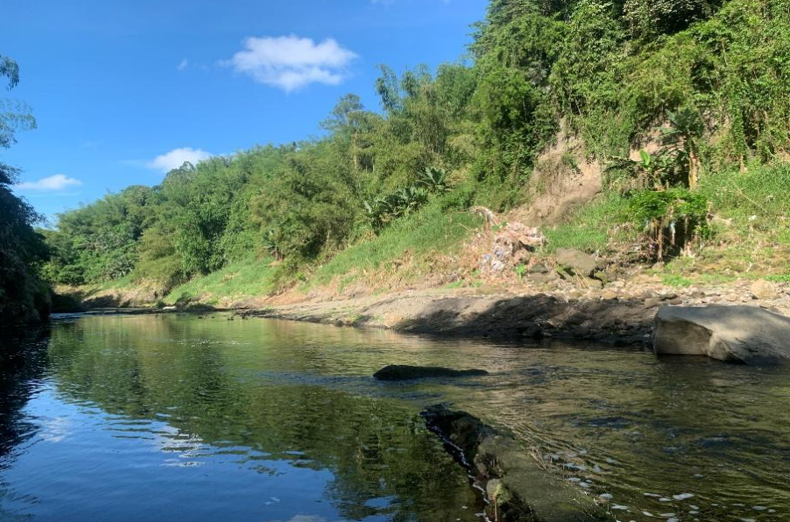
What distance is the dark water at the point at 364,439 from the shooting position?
4352 mm

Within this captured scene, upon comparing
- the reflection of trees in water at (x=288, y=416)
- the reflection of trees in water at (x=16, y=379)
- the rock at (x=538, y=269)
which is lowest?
the reflection of trees in water at (x=16, y=379)

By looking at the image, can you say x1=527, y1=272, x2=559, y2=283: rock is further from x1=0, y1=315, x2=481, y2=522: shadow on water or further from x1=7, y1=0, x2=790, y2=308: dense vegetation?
x1=0, y1=315, x2=481, y2=522: shadow on water

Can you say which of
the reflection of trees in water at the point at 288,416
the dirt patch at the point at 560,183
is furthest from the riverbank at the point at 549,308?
the dirt patch at the point at 560,183

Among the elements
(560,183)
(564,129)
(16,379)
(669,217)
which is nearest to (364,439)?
(16,379)

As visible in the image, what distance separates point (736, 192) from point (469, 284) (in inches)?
414

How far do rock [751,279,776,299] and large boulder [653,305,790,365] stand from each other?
2.94m

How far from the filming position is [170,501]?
15.1 ft

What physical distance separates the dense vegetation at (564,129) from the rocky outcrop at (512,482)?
49.1ft

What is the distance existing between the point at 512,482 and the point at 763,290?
492 inches

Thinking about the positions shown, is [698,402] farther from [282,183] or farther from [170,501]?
[282,183]

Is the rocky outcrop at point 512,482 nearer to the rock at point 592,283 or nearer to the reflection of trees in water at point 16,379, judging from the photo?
the reflection of trees in water at point 16,379

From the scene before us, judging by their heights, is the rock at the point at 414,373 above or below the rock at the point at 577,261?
below

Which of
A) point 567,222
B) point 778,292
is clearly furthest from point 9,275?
point 778,292

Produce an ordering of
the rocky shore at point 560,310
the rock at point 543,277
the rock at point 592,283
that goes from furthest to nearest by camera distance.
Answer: the rock at point 543,277 → the rock at point 592,283 → the rocky shore at point 560,310
